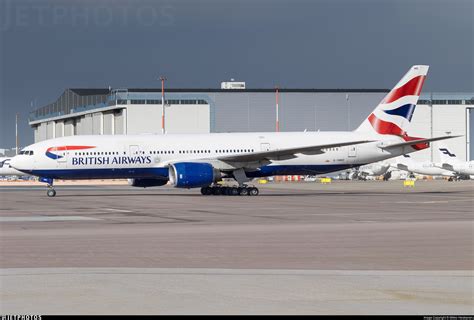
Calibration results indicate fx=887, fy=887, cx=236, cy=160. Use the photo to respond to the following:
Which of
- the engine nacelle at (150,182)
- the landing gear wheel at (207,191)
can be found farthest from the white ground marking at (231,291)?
the engine nacelle at (150,182)

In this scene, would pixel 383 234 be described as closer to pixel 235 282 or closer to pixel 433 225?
pixel 433 225

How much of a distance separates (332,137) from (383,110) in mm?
4487

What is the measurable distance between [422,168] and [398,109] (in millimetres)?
49735

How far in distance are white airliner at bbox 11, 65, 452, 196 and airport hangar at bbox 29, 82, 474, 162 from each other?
A: 6295cm

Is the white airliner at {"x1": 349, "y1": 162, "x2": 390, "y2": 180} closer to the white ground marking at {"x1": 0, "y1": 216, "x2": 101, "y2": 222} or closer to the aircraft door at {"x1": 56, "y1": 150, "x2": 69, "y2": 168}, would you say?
the aircraft door at {"x1": 56, "y1": 150, "x2": 69, "y2": 168}

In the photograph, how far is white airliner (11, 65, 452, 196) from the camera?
53.4m

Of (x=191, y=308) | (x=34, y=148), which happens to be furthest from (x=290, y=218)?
(x=34, y=148)

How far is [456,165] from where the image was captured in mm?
96438

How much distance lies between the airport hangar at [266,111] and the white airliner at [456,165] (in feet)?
78.4

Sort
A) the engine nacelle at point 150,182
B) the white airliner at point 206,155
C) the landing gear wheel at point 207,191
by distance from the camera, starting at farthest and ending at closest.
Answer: the engine nacelle at point 150,182 → the landing gear wheel at point 207,191 → the white airliner at point 206,155

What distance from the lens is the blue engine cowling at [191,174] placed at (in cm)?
5094

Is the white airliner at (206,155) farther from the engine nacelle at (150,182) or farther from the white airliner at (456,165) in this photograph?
the white airliner at (456,165)

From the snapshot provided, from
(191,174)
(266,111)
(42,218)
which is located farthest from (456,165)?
(42,218)

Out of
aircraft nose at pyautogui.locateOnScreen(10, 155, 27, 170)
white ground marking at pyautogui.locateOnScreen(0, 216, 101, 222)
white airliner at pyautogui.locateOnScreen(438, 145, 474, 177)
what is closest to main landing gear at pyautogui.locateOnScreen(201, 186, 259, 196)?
aircraft nose at pyautogui.locateOnScreen(10, 155, 27, 170)
